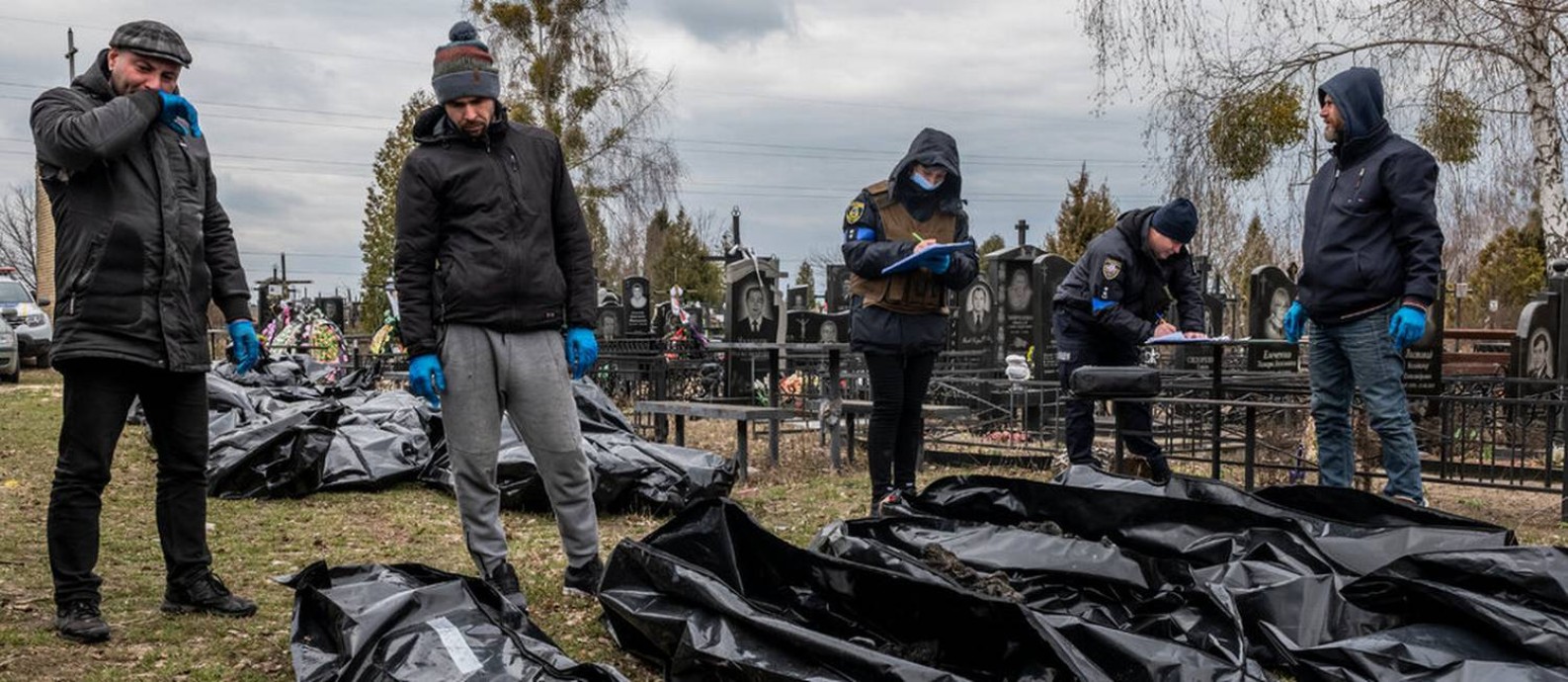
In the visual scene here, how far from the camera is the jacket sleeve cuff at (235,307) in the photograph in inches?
163

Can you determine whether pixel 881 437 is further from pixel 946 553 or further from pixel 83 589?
pixel 83 589

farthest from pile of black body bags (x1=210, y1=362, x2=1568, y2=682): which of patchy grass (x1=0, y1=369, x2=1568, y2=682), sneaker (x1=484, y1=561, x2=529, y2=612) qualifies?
sneaker (x1=484, y1=561, x2=529, y2=612)

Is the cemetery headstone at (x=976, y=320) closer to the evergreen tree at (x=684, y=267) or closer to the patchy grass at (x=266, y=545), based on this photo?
the patchy grass at (x=266, y=545)

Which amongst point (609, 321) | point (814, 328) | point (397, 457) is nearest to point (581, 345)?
point (397, 457)

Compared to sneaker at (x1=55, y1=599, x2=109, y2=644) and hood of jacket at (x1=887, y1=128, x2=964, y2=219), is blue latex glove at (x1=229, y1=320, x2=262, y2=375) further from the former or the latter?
hood of jacket at (x1=887, y1=128, x2=964, y2=219)

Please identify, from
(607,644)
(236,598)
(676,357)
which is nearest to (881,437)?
(607,644)

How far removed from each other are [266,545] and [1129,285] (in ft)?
13.9

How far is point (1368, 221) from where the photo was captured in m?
5.23

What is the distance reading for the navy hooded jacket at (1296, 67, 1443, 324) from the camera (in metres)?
5.09

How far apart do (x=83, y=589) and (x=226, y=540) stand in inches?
69.1

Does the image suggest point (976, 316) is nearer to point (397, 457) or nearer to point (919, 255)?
point (397, 457)

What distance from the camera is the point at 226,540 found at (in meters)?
5.51

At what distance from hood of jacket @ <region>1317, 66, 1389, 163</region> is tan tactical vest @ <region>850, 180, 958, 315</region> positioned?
1.65 metres

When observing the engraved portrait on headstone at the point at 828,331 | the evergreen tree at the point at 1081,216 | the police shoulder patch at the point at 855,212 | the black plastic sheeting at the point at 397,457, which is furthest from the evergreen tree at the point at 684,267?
the police shoulder patch at the point at 855,212
